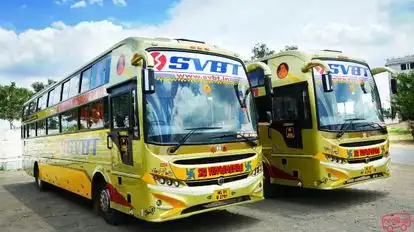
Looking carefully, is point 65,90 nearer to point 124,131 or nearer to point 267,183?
point 124,131

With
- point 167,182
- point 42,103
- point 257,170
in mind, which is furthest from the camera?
point 42,103

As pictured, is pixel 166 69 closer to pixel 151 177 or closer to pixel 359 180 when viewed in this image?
pixel 151 177

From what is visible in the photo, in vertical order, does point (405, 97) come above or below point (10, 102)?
below

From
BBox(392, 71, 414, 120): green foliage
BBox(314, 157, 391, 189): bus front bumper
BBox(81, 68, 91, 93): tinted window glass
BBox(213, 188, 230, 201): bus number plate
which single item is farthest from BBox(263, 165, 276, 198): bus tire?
BBox(392, 71, 414, 120): green foliage

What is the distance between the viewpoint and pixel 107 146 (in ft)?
24.2

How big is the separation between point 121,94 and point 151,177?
1.65 metres

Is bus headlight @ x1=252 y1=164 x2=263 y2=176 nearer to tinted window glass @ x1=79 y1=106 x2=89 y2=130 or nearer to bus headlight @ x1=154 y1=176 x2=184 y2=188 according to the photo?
bus headlight @ x1=154 y1=176 x2=184 y2=188

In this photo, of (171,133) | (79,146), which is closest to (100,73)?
(79,146)

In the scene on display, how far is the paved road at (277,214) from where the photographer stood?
22.8 feet

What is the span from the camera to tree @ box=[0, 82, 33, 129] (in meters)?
37.9

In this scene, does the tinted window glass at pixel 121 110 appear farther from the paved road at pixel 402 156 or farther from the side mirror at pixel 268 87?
the paved road at pixel 402 156

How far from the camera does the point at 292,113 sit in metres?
8.78

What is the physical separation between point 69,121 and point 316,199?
20.4 feet

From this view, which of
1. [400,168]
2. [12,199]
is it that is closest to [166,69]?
[12,199]
